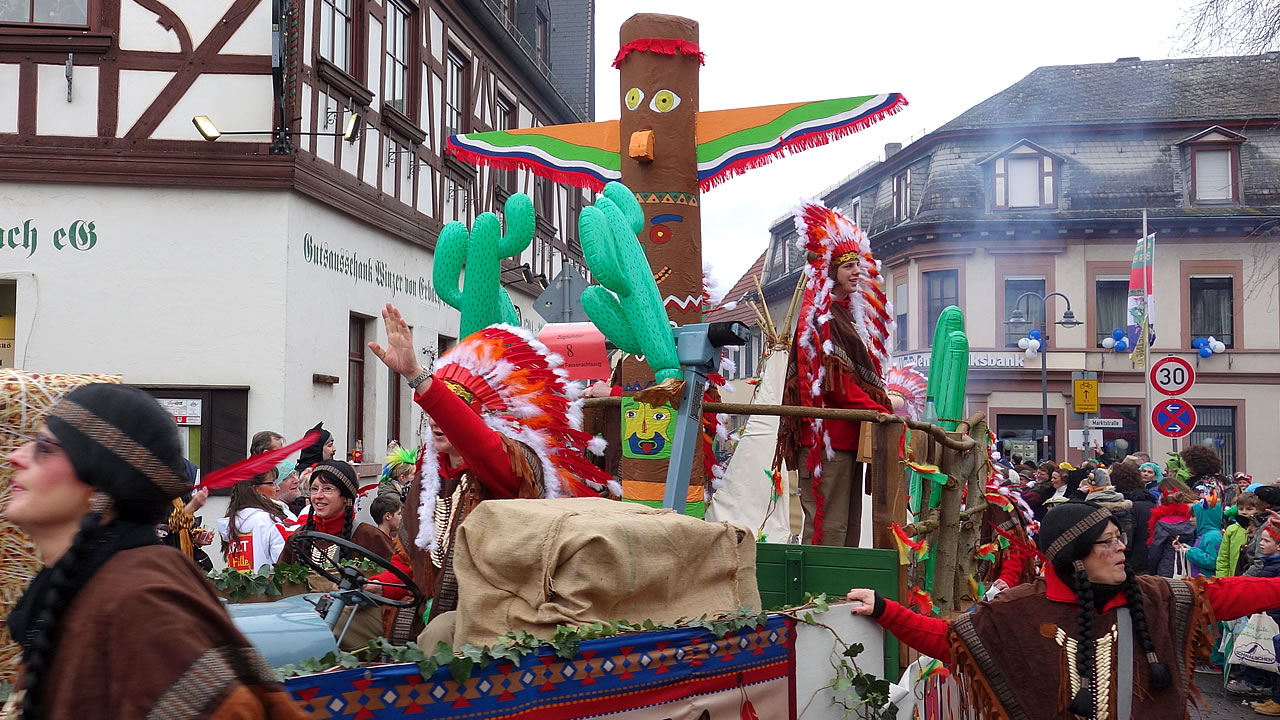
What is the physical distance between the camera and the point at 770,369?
36.3 ft

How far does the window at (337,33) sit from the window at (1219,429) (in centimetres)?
2527

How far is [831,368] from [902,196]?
1139 inches

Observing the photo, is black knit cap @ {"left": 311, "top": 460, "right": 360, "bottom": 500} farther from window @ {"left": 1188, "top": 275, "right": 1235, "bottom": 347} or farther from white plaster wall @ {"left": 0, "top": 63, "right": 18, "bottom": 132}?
window @ {"left": 1188, "top": 275, "right": 1235, "bottom": 347}

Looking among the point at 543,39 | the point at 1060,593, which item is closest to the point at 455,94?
the point at 543,39

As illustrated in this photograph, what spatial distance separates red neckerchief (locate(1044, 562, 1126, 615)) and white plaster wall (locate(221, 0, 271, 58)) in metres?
10.0

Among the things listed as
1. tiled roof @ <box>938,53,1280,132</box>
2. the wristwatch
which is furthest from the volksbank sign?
the wristwatch

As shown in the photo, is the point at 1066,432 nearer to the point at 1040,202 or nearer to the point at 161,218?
the point at 1040,202

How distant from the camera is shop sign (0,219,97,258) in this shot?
1115 cm

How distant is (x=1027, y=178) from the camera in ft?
102

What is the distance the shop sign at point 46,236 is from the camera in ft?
36.6

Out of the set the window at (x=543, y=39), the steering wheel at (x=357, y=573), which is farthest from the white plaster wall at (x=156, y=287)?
the window at (x=543, y=39)

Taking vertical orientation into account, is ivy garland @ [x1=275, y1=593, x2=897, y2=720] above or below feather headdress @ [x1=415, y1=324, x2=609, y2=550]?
below

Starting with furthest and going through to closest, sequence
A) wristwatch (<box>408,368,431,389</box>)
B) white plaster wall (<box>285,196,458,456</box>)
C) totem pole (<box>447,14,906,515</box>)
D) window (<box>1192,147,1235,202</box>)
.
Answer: window (<box>1192,147,1235,202</box>), white plaster wall (<box>285,196,458,456</box>), totem pole (<box>447,14,906,515</box>), wristwatch (<box>408,368,431,389</box>)

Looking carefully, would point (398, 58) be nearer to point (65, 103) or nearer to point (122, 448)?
point (65, 103)
